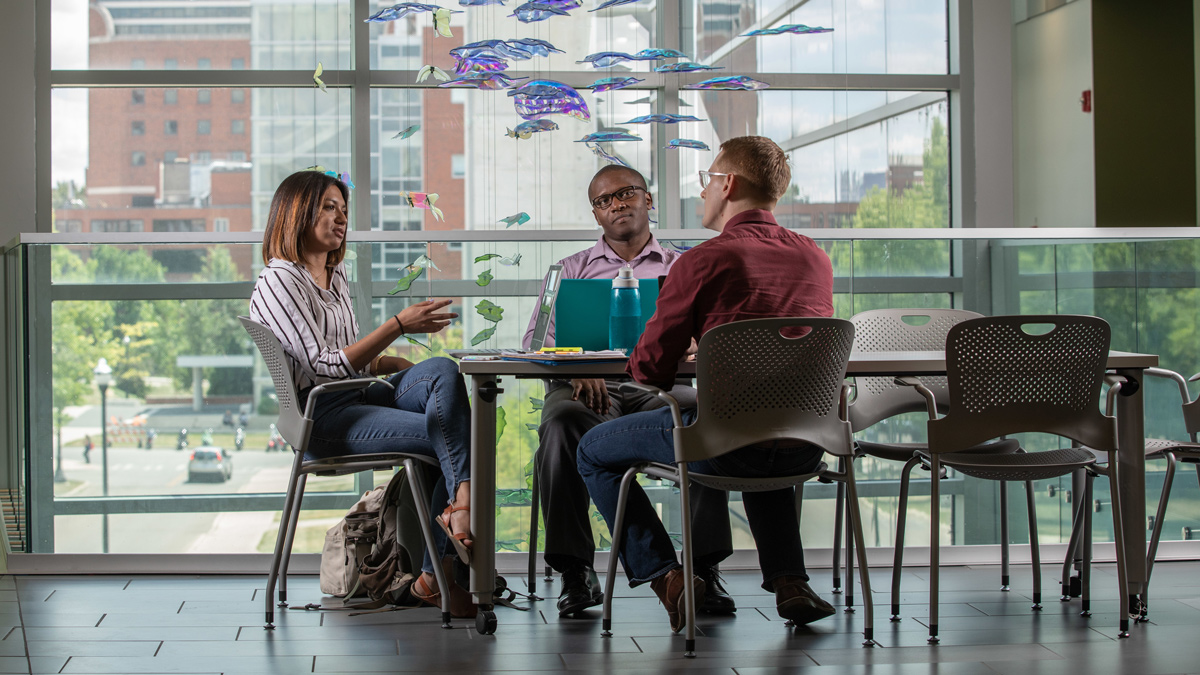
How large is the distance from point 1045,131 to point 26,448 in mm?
4560

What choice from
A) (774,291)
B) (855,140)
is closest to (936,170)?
(855,140)

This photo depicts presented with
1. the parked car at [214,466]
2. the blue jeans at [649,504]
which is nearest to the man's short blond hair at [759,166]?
the blue jeans at [649,504]

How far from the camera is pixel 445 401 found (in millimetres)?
2582

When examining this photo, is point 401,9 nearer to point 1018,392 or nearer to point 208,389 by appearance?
point 208,389

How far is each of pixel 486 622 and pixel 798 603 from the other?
0.77 meters

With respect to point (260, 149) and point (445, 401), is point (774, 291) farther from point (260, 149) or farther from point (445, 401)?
point (260, 149)

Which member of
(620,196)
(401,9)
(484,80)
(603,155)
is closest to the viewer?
(620,196)

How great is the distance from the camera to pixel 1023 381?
2.40m

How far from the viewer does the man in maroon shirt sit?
231cm

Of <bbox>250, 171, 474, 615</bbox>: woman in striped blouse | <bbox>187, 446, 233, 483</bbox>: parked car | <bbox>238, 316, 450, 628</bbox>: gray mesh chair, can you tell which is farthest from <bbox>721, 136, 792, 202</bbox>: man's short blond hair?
<bbox>187, 446, 233, 483</bbox>: parked car

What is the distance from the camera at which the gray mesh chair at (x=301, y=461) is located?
8.46ft

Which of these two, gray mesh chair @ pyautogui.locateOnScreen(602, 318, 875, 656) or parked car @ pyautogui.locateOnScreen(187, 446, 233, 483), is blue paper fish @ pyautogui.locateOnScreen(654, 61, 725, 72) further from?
parked car @ pyautogui.locateOnScreen(187, 446, 233, 483)

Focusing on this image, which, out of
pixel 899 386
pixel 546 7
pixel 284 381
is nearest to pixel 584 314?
pixel 284 381

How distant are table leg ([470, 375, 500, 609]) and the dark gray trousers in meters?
0.25
